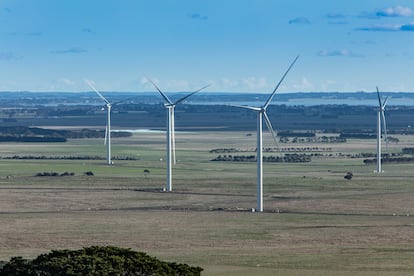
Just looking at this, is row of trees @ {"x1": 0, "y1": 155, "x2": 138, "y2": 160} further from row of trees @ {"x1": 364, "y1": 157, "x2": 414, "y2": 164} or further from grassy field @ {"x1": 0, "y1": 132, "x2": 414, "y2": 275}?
row of trees @ {"x1": 364, "y1": 157, "x2": 414, "y2": 164}

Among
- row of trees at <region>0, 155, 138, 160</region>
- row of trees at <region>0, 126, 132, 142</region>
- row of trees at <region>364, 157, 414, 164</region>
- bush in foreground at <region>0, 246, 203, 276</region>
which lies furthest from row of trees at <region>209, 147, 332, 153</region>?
bush in foreground at <region>0, 246, 203, 276</region>

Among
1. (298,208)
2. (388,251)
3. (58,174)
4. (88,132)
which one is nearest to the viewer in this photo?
(388,251)

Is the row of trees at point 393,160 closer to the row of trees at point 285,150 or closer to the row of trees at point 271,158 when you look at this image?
the row of trees at point 271,158

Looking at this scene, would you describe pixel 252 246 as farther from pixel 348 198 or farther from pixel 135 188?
pixel 135 188

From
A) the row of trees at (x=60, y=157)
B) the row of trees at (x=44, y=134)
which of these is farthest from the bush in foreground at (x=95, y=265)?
the row of trees at (x=44, y=134)

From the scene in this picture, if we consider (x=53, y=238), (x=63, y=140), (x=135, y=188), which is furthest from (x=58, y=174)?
(x=63, y=140)
